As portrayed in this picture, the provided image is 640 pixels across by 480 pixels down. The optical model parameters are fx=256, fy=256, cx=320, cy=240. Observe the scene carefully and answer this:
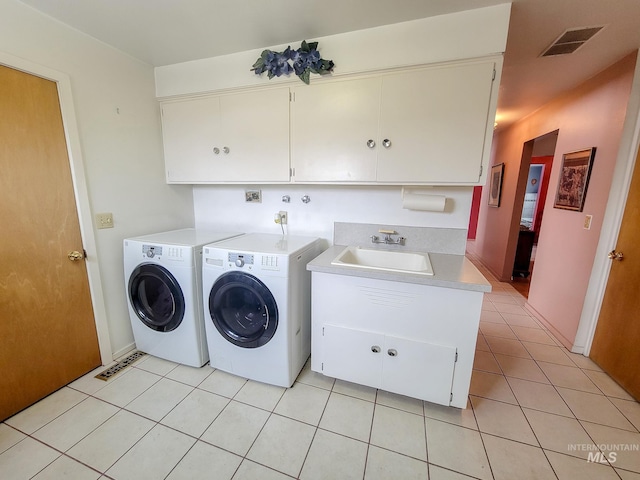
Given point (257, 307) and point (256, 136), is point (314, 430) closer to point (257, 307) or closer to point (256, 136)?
point (257, 307)

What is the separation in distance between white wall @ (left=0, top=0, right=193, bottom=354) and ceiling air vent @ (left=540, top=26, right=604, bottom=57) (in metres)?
3.05

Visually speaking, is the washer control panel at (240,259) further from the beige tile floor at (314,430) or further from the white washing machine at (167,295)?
the beige tile floor at (314,430)

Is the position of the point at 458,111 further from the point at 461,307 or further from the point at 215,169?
the point at 215,169

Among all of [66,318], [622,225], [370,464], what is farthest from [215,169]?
[622,225]

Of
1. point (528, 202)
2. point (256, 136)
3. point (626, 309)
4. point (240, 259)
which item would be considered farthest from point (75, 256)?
point (528, 202)

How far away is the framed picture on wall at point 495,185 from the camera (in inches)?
164

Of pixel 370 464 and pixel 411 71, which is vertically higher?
pixel 411 71

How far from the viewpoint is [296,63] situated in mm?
1747

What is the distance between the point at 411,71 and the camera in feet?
5.28

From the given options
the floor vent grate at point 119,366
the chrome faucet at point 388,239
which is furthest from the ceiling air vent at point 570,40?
the floor vent grate at point 119,366

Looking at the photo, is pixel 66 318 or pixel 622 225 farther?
pixel 622 225

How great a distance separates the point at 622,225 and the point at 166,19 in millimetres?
3426

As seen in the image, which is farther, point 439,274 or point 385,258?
point 385,258

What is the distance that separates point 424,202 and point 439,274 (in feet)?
1.89
